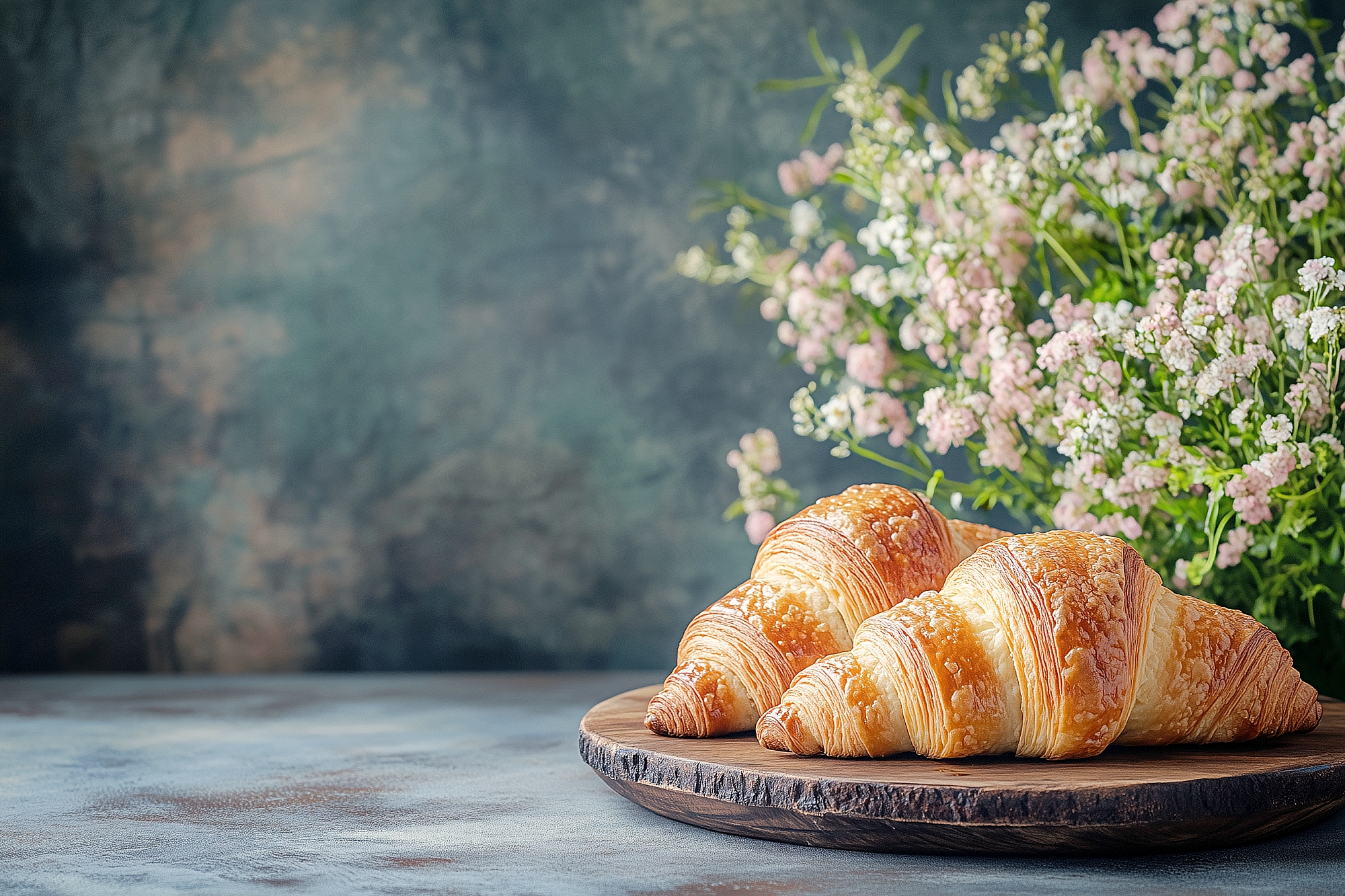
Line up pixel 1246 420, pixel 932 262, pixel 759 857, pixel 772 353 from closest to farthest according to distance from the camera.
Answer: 1. pixel 759 857
2. pixel 1246 420
3. pixel 932 262
4. pixel 772 353

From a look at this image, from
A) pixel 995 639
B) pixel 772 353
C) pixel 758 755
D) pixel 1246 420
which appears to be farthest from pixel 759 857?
pixel 772 353

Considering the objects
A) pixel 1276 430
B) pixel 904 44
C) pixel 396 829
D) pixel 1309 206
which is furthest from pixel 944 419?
pixel 904 44

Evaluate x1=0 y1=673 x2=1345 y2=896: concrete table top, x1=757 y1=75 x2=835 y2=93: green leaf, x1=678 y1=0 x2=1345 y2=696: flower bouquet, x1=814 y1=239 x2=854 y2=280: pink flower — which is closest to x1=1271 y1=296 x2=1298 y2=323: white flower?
x1=678 y1=0 x2=1345 y2=696: flower bouquet

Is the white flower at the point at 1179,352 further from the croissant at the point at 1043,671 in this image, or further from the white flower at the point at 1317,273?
the croissant at the point at 1043,671

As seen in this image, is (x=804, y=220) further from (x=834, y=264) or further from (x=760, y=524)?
(x=760, y=524)

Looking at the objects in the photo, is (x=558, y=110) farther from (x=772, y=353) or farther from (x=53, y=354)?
(x=53, y=354)

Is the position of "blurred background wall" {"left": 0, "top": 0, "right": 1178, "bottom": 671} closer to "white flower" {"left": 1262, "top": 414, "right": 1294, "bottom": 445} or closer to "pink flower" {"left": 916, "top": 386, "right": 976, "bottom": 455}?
"pink flower" {"left": 916, "top": 386, "right": 976, "bottom": 455}

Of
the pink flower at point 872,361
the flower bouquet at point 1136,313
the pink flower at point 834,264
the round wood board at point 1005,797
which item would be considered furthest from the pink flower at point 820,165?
the round wood board at point 1005,797
